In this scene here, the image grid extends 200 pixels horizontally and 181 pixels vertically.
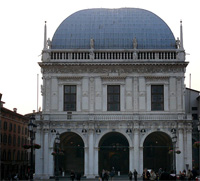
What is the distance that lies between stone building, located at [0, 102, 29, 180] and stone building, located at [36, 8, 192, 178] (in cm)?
1349

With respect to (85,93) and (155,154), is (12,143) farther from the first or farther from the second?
(155,154)

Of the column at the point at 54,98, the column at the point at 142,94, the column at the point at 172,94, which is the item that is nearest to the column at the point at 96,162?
the column at the point at 54,98

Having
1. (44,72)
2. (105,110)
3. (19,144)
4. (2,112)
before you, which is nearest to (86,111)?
(105,110)

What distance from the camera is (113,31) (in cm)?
7175

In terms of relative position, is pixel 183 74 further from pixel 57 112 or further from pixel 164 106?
pixel 57 112

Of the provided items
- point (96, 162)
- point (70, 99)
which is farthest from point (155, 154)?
point (70, 99)

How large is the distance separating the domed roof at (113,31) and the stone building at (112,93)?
0.14 metres

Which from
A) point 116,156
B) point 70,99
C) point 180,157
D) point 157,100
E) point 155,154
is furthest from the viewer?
point 155,154

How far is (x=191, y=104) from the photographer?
82688 mm

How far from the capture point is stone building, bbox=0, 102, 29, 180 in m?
81.4

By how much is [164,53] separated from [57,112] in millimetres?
17201

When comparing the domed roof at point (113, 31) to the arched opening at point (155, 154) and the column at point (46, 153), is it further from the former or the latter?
the arched opening at point (155, 154)

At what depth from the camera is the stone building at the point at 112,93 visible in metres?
66.1

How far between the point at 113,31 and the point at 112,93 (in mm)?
9662
